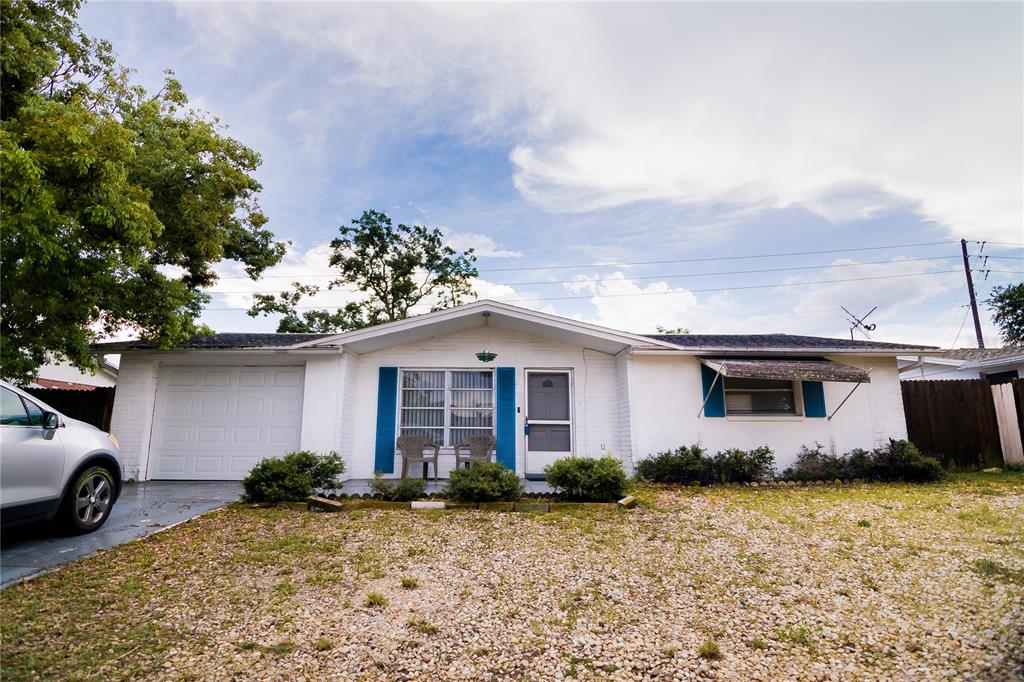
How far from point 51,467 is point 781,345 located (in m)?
11.6

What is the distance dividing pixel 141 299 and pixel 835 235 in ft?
53.3

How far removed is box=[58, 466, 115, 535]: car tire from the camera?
5059 mm

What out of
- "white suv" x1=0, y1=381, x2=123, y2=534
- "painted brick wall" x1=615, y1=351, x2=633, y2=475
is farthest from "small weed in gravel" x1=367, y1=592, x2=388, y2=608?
"painted brick wall" x1=615, y1=351, x2=633, y2=475

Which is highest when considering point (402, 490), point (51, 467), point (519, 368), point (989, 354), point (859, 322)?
point (859, 322)

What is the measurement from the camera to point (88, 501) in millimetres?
5297

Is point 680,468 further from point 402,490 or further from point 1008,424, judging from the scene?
point 1008,424

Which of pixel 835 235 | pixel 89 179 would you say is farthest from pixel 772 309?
pixel 89 179

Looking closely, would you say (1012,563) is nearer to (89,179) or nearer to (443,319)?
(443,319)

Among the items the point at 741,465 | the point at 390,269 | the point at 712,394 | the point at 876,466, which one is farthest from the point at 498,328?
the point at 390,269

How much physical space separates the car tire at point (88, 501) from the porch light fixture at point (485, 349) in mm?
6084

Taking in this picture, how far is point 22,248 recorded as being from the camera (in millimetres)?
5992

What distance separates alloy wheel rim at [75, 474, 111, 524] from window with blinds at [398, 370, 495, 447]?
5.16 m

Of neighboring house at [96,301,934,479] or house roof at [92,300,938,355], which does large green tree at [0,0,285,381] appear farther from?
neighboring house at [96,301,934,479]

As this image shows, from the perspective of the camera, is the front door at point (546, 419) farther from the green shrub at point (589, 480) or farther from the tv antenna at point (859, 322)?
A: the tv antenna at point (859, 322)
